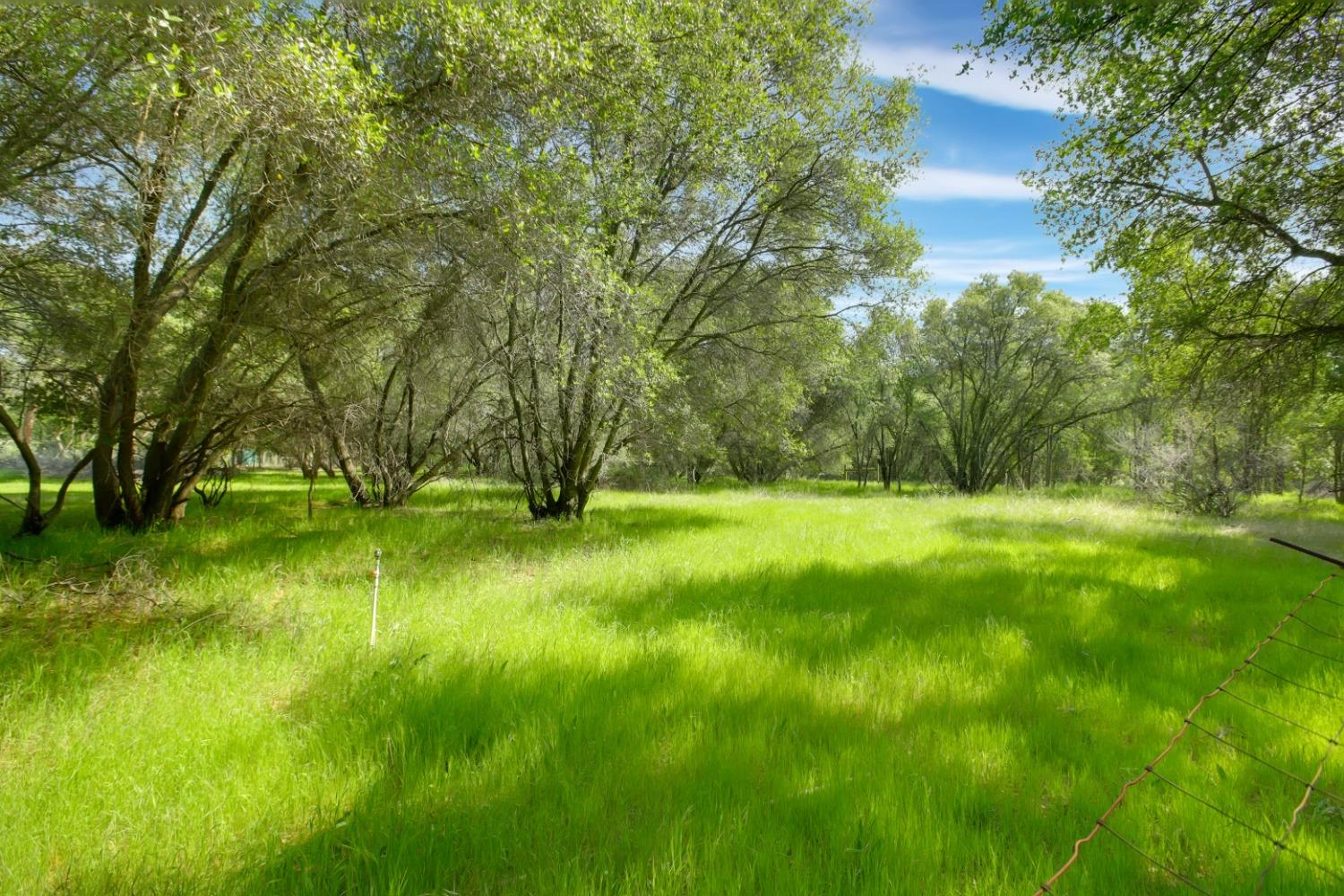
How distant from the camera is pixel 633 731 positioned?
109 inches

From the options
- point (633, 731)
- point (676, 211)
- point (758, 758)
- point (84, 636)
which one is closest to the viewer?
point (758, 758)

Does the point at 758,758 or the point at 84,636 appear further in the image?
the point at 84,636

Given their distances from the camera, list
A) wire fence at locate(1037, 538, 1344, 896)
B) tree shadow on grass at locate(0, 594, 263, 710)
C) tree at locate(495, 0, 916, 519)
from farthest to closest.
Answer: tree at locate(495, 0, 916, 519), tree shadow on grass at locate(0, 594, 263, 710), wire fence at locate(1037, 538, 1344, 896)

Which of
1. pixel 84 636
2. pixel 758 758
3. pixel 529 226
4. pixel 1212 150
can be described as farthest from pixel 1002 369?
pixel 84 636

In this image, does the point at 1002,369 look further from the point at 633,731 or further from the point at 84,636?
the point at 84,636

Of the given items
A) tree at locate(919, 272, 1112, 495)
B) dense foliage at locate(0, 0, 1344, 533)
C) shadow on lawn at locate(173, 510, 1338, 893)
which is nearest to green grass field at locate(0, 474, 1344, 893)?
shadow on lawn at locate(173, 510, 1338, 893)

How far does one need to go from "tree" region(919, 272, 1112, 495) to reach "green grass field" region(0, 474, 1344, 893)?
22230mm

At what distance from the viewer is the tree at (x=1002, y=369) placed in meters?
24.6

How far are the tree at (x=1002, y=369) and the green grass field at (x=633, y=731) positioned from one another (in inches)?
875

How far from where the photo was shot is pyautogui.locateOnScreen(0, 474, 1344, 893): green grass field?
189 cm

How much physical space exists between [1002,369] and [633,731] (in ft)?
99.6

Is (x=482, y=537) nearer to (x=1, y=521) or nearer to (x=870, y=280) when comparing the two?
(x=1, y=521)

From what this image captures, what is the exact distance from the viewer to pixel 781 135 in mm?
9336

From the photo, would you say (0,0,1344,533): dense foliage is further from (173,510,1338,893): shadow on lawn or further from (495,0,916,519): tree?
(173,510,1338,893): shadow on lawn
